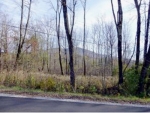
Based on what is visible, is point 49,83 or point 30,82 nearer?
point 49,83

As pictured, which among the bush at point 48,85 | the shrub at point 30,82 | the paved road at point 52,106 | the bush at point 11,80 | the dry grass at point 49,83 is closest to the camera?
the paved road at point 52,106

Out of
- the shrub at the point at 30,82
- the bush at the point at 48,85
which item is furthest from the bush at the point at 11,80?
the bush at the point at 48,85

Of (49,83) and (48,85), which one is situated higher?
(49,83)

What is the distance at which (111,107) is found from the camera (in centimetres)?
756

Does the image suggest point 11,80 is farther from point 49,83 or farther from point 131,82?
point 131,82

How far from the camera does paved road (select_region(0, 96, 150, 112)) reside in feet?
22.1

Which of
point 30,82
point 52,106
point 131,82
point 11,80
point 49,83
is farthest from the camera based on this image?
point 131,82

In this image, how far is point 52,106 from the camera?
7203 mm

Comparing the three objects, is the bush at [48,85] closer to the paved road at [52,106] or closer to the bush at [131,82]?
the paved road at [52,106]

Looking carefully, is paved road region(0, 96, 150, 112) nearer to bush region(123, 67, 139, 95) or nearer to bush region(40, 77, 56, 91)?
bush region(40, 77, 56, 91)

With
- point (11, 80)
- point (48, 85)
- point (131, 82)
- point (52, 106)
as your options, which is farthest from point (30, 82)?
point (131, 82)

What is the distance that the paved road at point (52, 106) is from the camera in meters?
6.73

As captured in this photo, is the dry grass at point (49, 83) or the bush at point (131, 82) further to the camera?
the bush at point (131, 82)

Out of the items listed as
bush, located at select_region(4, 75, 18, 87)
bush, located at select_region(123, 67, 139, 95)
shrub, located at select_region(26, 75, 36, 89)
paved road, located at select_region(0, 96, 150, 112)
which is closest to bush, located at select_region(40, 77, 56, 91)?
shrub, located at select_region(26, 75, 36, 89)
